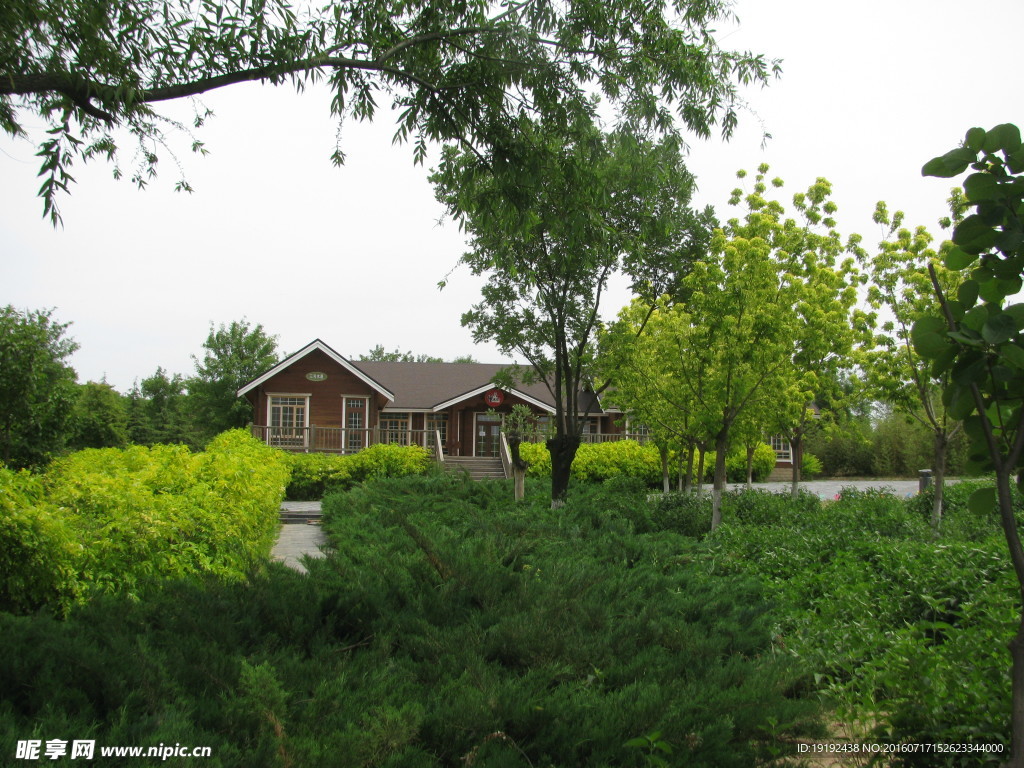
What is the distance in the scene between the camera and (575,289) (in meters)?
13.8

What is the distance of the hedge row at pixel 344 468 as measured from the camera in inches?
824

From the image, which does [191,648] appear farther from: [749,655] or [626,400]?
[626,400]

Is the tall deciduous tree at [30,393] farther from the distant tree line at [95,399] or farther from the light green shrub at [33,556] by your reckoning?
the light green shrub at [33,556]

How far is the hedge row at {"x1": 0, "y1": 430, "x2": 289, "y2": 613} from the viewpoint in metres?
3.97

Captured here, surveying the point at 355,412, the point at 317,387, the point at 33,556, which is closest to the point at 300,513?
the point at 317,387

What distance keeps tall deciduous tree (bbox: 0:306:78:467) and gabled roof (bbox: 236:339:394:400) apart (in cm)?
710

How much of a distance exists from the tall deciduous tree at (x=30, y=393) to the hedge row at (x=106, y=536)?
15116 millimetres

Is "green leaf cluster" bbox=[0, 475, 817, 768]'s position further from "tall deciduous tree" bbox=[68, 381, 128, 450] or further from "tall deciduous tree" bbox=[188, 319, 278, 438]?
"tall deciduous tree" bbox=[188, 319, 278, 438]

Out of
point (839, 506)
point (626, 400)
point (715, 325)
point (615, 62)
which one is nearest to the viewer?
point (615, 62)

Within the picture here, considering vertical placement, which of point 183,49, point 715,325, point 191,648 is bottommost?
point 191,648

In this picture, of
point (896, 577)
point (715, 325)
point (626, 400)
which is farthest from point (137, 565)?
point (626, 400)

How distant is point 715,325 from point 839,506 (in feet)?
14.4

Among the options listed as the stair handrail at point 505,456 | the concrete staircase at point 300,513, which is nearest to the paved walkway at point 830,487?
the stair handrail at point 505,456

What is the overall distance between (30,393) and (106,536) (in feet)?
57.7
